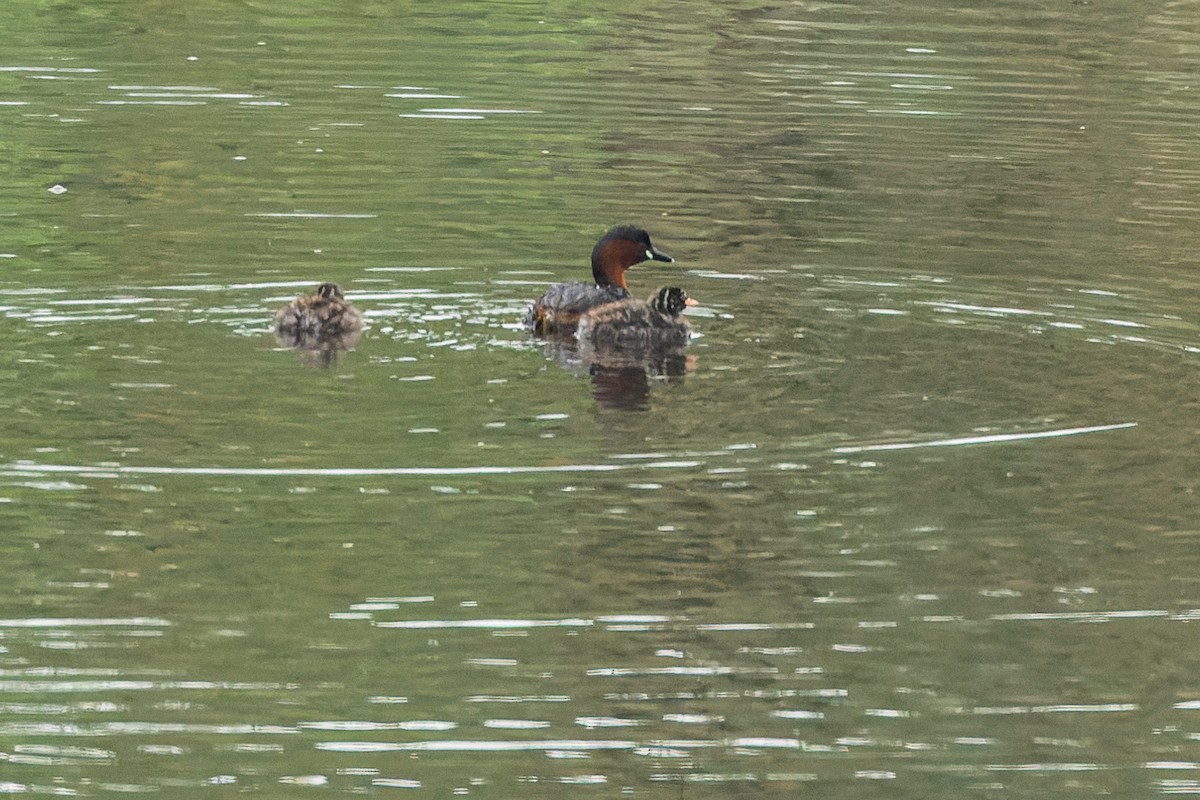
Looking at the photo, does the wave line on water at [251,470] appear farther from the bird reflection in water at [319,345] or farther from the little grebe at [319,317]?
the little grebe at [319,317]

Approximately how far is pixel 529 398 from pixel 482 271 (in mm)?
2939

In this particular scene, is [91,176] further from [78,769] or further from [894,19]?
[894,19]

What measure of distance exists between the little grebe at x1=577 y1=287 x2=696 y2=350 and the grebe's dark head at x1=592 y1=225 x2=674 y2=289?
0.87 meters

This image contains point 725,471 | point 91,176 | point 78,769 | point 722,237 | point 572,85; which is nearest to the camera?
point 78,769

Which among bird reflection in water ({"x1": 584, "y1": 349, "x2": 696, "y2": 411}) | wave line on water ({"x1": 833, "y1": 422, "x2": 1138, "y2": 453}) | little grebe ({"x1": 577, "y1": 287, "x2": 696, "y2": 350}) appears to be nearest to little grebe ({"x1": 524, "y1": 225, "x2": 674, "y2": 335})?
little grebe ({"x1": 577, "y1": 287, "x2": 696, "y2": 350})

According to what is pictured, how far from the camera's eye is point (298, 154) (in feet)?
56.5

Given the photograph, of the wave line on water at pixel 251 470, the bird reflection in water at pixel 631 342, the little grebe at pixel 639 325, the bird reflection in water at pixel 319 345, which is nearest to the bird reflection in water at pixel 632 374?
the bird reflection in water at pixel 631 342

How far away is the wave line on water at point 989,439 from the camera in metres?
9.39

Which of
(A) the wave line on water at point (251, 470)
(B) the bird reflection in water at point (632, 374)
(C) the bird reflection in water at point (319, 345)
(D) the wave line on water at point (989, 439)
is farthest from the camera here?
(C) the bird reflection in water at point (319, 345)

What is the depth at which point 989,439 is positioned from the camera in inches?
377

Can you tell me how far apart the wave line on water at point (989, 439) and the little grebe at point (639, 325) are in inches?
86.4

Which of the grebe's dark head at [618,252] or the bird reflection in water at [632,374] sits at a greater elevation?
the grebe's dark head at [618,252]

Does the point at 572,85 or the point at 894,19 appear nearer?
the point at 572,85

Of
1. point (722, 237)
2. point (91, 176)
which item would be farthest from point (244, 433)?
point (91, 176)
